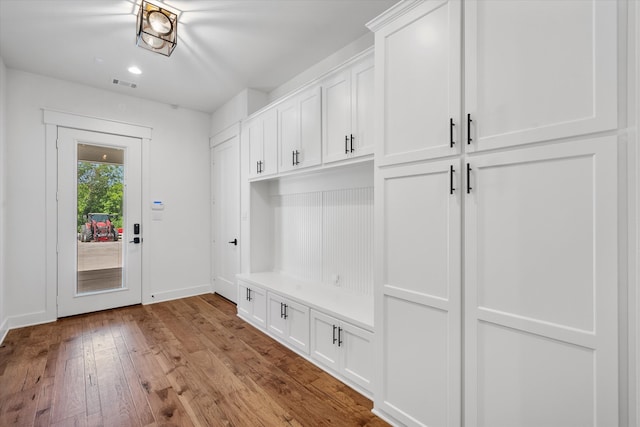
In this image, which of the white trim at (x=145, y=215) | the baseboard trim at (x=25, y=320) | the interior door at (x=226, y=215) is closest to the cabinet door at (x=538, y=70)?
the interior door at (x=226, y=215)

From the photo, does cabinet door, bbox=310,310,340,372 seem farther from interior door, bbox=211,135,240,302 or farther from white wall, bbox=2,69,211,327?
white wall, bbox=2,69,211,327

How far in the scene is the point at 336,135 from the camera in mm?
2654

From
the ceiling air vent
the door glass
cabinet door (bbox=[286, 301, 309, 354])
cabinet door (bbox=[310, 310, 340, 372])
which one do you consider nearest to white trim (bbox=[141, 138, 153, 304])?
the door glass

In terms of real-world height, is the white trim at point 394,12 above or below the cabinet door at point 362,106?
above

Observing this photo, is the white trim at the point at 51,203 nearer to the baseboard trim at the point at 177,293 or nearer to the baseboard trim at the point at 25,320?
the baseboard trim at the point at 25,320

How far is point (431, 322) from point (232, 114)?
3896 millimetres

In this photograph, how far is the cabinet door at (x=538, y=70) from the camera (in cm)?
113

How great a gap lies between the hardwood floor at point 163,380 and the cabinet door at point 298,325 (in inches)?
4.6

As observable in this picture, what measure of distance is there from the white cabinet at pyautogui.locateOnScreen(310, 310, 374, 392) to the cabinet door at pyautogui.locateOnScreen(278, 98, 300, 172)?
1586mm

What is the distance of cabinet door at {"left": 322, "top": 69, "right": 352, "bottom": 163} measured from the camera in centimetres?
254

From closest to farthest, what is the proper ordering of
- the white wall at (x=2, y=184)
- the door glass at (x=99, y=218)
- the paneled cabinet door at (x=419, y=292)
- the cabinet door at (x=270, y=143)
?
the paneled cabinet door at (x=419, y=292) < the white wall at (x=2, y=184) < the cabinet door at (x=270, y=143) < the door glass at (x=99, y=218)

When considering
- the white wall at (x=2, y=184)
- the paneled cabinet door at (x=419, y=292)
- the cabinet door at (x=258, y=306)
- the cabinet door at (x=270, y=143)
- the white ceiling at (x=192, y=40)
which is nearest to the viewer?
the paneled cabinet door at (x=419, y=292)

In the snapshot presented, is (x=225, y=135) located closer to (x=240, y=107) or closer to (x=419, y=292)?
(x=240, y=107)

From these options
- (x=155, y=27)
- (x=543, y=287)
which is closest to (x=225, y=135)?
(x=155, y=27)
